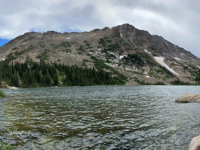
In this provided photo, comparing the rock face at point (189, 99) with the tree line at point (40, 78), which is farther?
the tree line at point (40, 78)

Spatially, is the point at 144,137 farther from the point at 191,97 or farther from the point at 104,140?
the point at 191,97

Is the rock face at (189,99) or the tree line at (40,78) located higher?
the tree line at (40,78)

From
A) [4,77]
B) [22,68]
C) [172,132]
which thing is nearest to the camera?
[172,132]

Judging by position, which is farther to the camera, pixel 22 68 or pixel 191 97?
pixel 22 68

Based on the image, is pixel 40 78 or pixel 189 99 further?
pixel 40 78

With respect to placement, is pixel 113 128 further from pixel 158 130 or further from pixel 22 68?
pixel 22 68

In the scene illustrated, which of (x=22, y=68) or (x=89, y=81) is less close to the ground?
(x=22, y=68)

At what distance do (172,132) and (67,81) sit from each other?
529ft

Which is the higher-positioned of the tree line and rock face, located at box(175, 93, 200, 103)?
the tree line

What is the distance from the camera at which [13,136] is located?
1370 centimetres

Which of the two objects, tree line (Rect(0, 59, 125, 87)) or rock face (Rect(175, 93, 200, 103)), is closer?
rock face (Rect(175, 93, 200, 103))

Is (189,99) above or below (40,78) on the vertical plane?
below

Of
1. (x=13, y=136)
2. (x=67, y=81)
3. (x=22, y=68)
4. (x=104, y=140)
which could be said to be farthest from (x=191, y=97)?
(x=22, y=68)

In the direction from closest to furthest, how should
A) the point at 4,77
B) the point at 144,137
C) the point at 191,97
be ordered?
1. the point at 144,137
2. the point at 191,97
3. the point at 4,77
